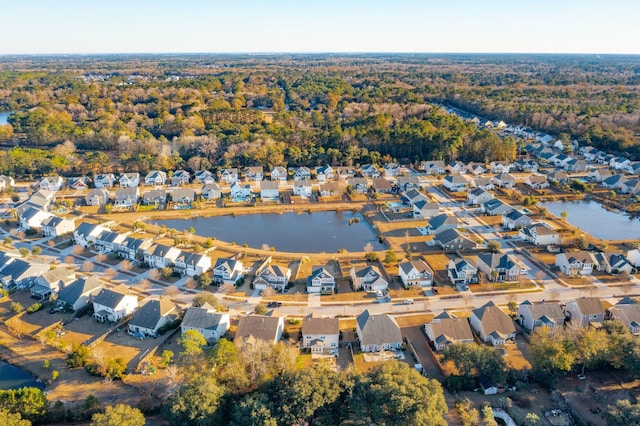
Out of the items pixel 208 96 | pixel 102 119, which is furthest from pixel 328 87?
pixel 102 119

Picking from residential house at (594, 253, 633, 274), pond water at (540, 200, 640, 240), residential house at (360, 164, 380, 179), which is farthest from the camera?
residential house at (360, 164, 380, 179)

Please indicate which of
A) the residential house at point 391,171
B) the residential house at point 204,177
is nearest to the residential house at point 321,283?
the residential house at point 204,177

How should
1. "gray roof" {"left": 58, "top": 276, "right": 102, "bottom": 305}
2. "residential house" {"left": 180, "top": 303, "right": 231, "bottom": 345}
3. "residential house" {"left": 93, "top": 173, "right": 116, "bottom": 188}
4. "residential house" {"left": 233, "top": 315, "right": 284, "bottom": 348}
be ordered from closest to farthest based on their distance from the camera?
"residential house" {"left": 233, "top": 315, "right": 284, "bottom": 348} → "residential house" {"left": 180, "top": 303, "right": 231, "bottom": 345} → "gray roof" {"left": 58, "top": 276, "right": 102, "bottom": 305} → "residential house" {"left": 93, "top": 173, "right": 116, "bottom": 188}

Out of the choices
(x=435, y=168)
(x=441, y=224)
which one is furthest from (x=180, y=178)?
(x=435, y=168)

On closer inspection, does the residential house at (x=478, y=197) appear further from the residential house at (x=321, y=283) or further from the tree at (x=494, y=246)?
the residential house at (x=321, y=283)

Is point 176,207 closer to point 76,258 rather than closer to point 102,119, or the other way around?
point 76,258

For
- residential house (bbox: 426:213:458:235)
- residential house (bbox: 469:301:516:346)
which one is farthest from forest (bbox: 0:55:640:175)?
residential house (bbox: 469:301:516:346)

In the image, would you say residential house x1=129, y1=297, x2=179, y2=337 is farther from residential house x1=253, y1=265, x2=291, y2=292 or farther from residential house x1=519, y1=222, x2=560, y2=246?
residential house x1=519, y1=222, x2=560, y2=246
